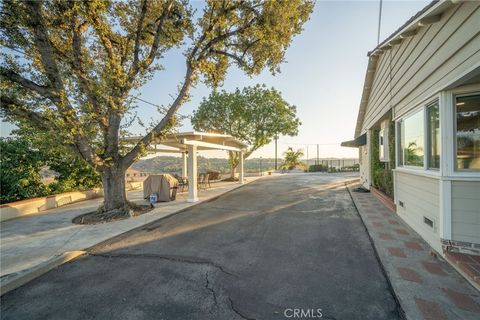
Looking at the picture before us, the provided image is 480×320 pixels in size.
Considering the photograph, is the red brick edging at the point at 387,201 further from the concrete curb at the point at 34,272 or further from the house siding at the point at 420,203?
the concrete curb at the point at 34,272

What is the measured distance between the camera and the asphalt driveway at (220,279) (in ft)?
7.69

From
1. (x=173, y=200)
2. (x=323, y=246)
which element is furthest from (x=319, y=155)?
(x=323, y=246)

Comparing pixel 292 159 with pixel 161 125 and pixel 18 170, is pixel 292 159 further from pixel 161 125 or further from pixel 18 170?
pixel 18 170

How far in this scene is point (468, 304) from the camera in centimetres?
227

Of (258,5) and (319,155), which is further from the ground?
(258,5)

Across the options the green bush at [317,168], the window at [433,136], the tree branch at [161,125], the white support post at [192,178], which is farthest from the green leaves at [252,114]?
the window at [433,136]

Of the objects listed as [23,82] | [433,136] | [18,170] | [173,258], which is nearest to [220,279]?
[173,258]

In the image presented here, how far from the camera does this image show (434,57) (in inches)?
145

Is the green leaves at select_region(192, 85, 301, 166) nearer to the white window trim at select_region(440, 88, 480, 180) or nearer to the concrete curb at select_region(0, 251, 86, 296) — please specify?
the white window trim at select_region(440, 88, 480, 180)

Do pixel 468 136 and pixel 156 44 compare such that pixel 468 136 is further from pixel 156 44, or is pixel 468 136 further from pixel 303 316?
pixel 156 44

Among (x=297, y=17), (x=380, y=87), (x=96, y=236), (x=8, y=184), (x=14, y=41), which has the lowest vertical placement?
(x=96, y=236)

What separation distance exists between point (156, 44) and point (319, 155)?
100ft

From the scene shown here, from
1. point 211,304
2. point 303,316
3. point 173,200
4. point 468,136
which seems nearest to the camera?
point 303,316

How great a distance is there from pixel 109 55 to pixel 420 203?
30.0 feet
